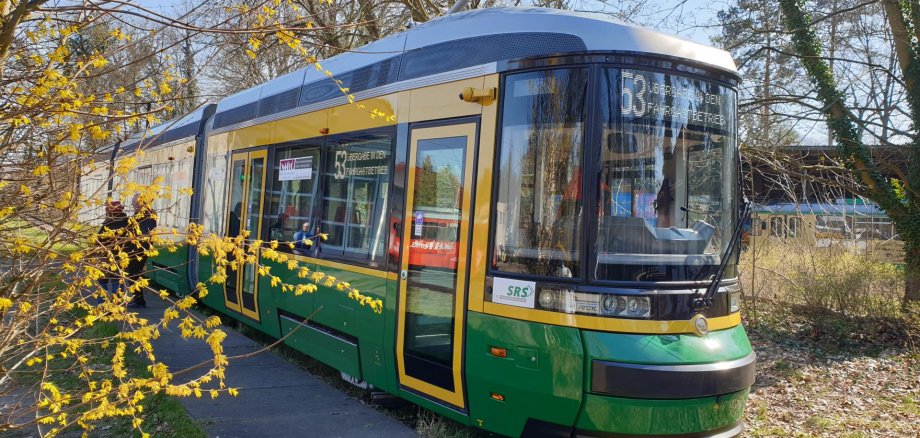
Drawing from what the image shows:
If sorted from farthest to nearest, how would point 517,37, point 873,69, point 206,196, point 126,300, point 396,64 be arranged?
point 873,69, point 206,196, point 396,64, point 517,37, point 126,300

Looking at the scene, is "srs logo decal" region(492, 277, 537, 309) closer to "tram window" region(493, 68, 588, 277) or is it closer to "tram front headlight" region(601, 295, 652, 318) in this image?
"tram window" region(493, 68, 588, 277)

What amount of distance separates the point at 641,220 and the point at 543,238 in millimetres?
635

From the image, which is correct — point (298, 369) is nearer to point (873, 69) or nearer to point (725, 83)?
point (725, 83)

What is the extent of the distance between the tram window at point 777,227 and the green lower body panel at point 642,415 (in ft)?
26.2

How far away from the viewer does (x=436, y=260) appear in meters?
5.12

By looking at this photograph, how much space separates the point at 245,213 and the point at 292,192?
142cm

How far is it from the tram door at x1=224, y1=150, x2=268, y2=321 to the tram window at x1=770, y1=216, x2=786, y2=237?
27.3 ft

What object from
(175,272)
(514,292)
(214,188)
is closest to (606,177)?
(514,292)

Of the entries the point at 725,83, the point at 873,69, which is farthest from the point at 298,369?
the point at 873,69

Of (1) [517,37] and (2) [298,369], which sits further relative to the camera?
(2) [298,369]

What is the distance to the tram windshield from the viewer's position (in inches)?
171

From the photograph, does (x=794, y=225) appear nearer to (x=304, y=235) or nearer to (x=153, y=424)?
(x=304, y=235)

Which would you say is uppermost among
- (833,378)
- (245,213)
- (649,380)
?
(245,213)

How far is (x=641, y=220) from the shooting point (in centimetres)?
443
